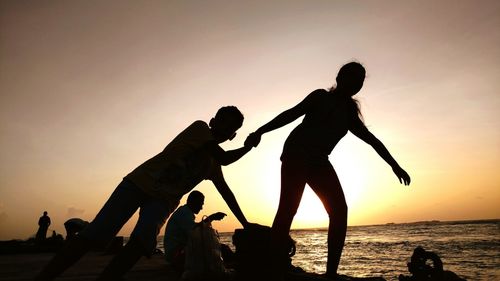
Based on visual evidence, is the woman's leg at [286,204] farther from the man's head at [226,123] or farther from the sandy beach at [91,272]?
the sandy beach at [91,272]

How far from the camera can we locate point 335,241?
3672 millimetres

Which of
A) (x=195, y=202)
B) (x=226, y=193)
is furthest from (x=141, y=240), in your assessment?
(x=195, y=202)

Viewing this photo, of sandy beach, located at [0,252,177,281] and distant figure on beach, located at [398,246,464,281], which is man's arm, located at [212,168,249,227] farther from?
distant figure on beach, located at [398,246,464,281]

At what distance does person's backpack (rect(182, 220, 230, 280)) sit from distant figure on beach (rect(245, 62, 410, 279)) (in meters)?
0.95

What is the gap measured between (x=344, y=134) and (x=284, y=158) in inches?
31.0

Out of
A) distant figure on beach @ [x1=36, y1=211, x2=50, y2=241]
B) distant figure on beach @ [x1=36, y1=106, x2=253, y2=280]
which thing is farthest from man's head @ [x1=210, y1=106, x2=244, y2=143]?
distant figure on beach @ [x1=36, y1=211, x2=50, y2=241]

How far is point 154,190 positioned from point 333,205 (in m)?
1.93

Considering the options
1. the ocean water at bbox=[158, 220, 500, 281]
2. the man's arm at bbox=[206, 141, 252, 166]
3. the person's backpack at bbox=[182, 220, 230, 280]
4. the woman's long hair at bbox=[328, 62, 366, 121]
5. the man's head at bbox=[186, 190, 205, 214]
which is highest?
the woman's long hair at bbox=[328, 62, 366, 121]

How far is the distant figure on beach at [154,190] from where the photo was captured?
246 cm

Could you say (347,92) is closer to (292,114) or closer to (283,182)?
(292,114)

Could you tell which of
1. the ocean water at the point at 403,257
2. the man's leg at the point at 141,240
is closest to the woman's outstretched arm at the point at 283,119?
the man's leg at the point at 141,240

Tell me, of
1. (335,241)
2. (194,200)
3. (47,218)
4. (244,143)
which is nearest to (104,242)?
(244,143)

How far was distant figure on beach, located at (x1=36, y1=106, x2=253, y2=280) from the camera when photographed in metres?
2.46

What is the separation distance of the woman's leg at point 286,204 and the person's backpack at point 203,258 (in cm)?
93
